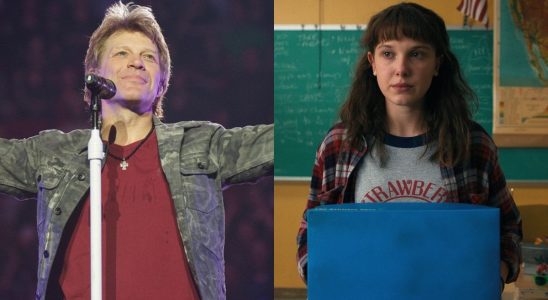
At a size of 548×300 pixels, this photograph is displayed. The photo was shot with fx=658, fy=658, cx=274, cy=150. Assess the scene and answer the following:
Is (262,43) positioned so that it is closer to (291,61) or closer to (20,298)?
(20,298)

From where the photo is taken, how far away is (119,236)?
1.53m

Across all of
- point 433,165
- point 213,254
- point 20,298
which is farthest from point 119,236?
point 433,165

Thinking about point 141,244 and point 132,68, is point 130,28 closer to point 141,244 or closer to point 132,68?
point 132,68

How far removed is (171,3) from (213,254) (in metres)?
0.60

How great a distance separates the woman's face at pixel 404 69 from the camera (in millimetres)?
1222

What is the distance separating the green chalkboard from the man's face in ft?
9.19

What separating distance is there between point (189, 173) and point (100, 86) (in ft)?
0.93

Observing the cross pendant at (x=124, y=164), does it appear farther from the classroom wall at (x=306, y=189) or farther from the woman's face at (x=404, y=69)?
the classroom wall at (x=306, y=189)

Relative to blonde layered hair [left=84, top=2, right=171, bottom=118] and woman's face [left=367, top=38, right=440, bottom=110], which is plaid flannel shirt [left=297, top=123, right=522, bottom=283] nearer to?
woman's face [left=367, top=38, right=440, bottom=110]

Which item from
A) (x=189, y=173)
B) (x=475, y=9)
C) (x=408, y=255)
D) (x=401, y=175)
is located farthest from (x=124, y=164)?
(x=475, y=9)

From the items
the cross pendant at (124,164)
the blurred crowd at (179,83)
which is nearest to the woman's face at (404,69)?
the blurred crowd at (179,83)

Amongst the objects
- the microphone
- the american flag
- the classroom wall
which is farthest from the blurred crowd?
the american flag

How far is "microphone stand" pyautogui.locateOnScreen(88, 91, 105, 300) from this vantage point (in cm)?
137

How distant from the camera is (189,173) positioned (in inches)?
60.7
